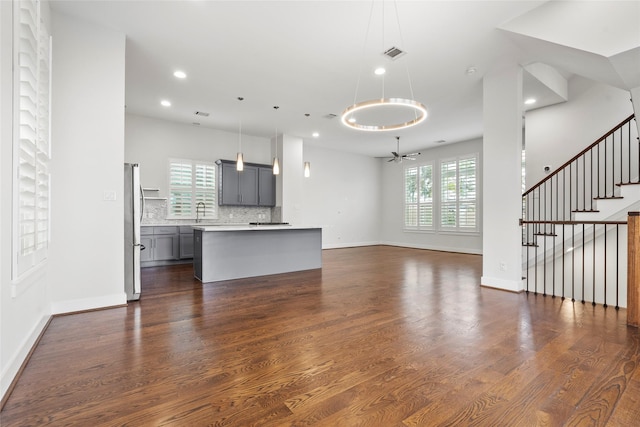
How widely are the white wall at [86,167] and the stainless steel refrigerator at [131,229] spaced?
23 centimetres

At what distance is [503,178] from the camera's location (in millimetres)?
4332

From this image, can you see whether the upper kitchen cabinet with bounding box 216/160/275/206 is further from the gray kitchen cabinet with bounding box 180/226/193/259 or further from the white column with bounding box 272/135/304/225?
the gray kitchen cabinet with bounding box 180/226/193/259

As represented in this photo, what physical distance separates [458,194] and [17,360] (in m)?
9.45

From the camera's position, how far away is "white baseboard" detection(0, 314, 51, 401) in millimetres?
1739

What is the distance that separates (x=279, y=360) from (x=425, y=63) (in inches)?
168

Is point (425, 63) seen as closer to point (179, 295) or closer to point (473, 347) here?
point (473, 347)

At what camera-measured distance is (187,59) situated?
4277 millimetres

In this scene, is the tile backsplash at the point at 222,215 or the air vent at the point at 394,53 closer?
the air vent at the point at 394,53

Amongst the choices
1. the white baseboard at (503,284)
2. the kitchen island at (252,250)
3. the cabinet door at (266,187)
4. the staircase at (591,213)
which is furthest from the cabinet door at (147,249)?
the staircase at (591,213)

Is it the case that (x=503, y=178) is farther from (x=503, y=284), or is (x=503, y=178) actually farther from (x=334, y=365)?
(x=334, y=365)

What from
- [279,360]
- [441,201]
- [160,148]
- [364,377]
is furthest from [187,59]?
[441,201]

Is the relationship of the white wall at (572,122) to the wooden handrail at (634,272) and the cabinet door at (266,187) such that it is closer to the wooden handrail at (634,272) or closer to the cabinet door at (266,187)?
the wooden handrail at (634,272)

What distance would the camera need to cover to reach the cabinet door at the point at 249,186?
7664 mm

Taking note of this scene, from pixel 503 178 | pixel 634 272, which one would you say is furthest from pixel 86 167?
pixel 634 272
